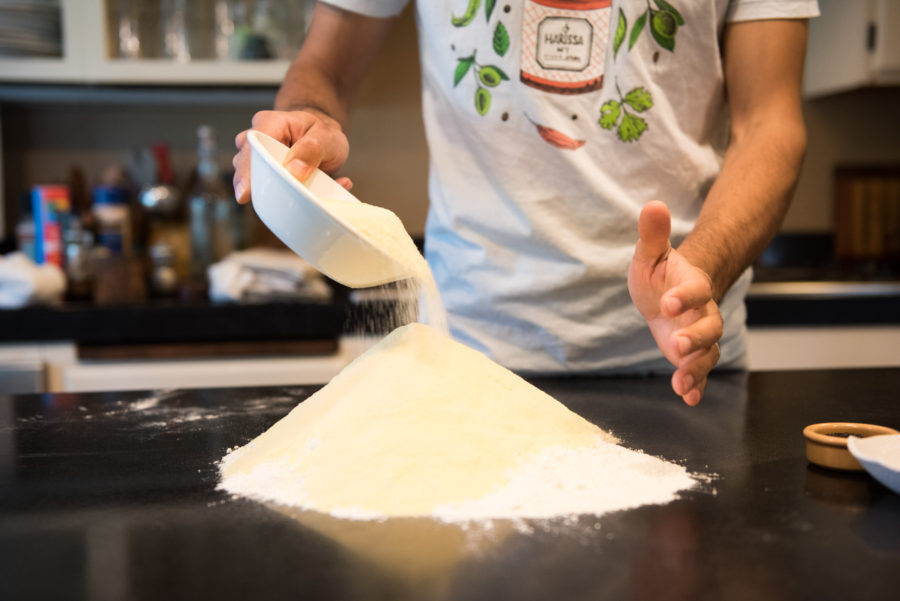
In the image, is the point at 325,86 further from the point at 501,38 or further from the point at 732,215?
the point at 732,215

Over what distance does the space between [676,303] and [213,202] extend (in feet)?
5.77

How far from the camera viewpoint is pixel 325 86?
3.88 feet

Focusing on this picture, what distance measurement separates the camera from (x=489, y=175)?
116 cm

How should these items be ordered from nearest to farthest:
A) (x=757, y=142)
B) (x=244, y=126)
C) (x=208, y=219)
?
(x=757, y=142) < (x=208, y=219) < (x=244, y=126)

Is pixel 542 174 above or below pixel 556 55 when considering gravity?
below

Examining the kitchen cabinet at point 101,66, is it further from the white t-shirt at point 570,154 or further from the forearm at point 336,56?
the white t-shirt at point 570,154

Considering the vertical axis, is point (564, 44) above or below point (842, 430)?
above

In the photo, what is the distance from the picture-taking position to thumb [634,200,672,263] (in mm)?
693

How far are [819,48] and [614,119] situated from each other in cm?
164

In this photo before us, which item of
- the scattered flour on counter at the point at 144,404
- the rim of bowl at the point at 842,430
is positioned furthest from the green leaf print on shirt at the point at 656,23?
the scattered flour on counter at the point at 144,404

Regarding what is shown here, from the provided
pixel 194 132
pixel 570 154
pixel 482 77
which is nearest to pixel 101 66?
pixel 194 132

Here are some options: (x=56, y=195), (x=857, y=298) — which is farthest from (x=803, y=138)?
(x=56, y=195)

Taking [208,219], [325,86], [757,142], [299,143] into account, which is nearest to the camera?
[299,143]

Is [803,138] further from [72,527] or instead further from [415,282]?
[72,527]
